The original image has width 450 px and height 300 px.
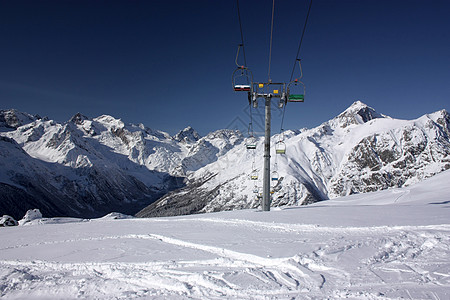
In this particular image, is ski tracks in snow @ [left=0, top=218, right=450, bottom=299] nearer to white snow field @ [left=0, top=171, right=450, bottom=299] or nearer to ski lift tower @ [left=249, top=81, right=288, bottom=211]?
white snow field @ [left=0, top=171, right=450, bottom=299]

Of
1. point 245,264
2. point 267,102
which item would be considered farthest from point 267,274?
point 267,102

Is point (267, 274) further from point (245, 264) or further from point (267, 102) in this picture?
point (267, 102)

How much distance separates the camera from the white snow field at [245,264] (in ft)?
16.0

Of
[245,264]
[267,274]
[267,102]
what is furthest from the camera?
[267,102]

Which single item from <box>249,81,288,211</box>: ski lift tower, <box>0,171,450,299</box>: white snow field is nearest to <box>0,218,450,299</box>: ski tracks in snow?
<box>0,171,450,299</box>: white snow field

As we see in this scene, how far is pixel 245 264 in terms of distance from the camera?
6168 millimetres

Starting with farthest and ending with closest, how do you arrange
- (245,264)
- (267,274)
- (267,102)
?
(267,102)
(245,264)
(267,274)

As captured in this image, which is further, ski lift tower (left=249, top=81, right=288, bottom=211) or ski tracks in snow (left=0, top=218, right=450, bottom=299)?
ski lift tower (left=249, top=81, right=288, bottom=211)

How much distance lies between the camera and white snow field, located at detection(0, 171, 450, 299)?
16.0 ft

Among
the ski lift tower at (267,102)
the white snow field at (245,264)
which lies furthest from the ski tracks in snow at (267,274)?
the ski lift tower at (267,102)

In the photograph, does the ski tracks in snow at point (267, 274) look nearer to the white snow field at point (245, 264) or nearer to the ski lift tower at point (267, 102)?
the white snow field at point (245, 264)

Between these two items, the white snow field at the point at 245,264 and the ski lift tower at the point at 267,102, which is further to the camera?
the ski lift tower at the point at 267,102

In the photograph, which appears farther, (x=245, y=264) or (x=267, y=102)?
(x=267, y=102)

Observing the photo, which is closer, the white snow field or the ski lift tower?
the white snow field
